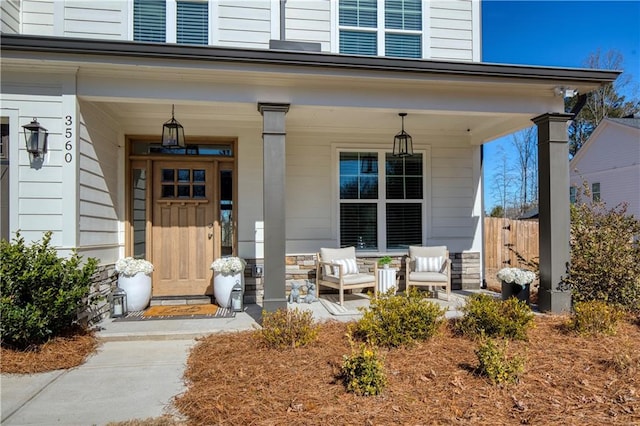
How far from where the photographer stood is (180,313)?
498 cm

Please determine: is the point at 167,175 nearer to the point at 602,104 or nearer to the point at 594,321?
the point at 594,321

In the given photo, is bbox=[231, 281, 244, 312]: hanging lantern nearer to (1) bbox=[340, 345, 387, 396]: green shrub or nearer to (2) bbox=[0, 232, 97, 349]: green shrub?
(2) bbox=[0, 232, 97, 349]: green shrub

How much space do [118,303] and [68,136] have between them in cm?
206

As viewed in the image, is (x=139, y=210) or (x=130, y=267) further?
(x=139, y=210)

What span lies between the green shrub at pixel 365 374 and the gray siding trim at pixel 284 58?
3003 millimetres

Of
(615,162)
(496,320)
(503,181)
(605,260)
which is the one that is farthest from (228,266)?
(503,181)

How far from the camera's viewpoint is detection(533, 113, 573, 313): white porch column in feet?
15.3

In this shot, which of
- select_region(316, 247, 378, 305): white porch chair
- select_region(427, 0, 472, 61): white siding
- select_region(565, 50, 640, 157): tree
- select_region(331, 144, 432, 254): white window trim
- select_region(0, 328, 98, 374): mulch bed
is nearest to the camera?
select_region(0, 328, 98, 374): mulch bed

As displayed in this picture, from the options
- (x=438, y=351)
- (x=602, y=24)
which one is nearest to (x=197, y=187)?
(x=438, y=351)

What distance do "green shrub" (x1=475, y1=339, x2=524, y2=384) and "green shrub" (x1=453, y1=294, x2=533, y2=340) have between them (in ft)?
2.10

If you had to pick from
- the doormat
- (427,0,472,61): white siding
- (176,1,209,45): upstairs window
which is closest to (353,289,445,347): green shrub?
the doormat

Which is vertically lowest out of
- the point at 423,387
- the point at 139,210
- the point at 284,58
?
the point at 423,387

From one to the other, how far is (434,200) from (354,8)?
11.0 ft

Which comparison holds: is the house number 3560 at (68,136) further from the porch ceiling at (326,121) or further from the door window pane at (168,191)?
the door window pane at (168,191)
